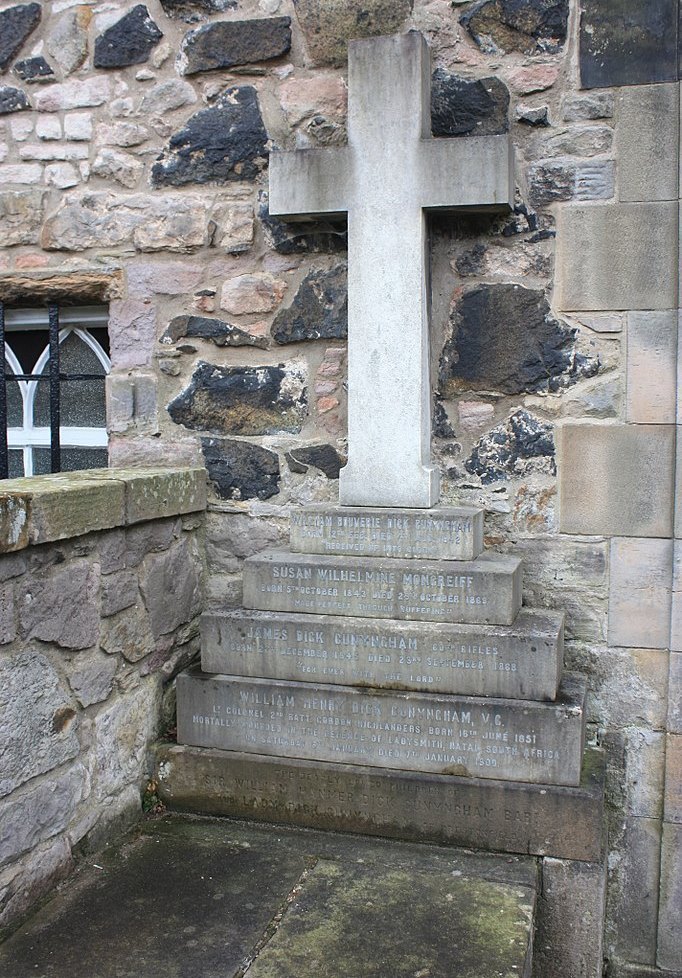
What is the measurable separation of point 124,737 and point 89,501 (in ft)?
2.66

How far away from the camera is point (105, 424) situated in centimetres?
398

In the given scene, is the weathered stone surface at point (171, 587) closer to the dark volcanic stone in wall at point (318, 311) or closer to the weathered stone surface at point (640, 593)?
the dark volcanic stone in wall at point (318, 311)

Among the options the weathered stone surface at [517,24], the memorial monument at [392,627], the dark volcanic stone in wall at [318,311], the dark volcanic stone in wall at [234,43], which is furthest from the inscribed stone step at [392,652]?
the dark volcanic stone in wall at [234,43]

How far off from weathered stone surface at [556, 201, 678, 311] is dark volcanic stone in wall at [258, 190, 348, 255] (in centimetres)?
81

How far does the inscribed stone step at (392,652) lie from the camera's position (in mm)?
2779

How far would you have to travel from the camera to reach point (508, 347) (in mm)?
3232

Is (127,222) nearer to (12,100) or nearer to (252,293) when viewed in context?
(252,293)

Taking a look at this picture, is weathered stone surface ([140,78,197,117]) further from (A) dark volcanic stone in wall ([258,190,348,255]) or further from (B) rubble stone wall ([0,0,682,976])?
(A) dark volcanic stone in wall ([258,190,348,255])

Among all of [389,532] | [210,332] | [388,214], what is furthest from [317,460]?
[388,214]

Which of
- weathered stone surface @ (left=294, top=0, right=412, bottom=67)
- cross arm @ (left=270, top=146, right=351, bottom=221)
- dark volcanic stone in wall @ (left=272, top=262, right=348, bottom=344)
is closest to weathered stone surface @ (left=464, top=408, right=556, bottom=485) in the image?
dark volcanic stone in wall @ (left=272, top=262, right=348, bottom=344)

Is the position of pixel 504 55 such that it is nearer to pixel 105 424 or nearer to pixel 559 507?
pixel 559 507

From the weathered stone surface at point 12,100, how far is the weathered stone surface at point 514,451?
89.6 inches

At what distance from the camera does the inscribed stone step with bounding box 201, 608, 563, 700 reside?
2.78 metres

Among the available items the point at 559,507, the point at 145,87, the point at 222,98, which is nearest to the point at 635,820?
the point at 559,507
